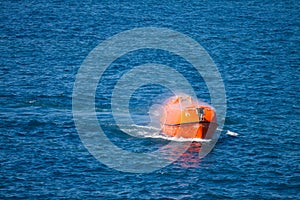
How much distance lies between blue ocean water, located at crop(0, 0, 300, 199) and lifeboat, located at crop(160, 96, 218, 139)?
2.19m

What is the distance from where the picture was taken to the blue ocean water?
71.8m

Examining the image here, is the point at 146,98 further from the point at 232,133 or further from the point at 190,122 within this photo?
the point at 190,122

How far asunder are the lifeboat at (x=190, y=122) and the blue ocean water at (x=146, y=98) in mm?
2191

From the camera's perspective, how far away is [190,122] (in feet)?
270

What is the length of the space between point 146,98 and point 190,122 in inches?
727

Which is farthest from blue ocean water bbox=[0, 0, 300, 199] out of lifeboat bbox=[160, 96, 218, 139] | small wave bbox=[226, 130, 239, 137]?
lifeboat bbox=[160, 96, 218, 139]

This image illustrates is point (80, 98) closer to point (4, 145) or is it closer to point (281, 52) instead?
point (4, 145)

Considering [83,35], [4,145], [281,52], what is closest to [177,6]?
[83,35]

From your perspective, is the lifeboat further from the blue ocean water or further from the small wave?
the small wave

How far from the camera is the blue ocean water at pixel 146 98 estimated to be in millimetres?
71750

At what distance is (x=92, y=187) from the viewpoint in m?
70.6

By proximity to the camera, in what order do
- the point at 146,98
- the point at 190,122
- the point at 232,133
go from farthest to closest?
the point at 146,98 → the point at 232,133 → the point at 190,122

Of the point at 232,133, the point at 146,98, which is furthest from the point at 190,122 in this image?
the point at 146,98

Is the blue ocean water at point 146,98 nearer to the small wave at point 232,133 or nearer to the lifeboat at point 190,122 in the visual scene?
the small wave at point 232,133
